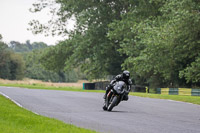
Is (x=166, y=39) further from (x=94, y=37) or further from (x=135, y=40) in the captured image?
(x=94, y=37)

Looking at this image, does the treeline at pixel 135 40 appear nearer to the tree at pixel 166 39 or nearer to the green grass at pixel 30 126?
the tree at pixel 166 39

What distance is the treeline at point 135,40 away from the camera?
36.2 m

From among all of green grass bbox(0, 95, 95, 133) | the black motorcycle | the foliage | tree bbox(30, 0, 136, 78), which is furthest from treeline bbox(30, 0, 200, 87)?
the foliage

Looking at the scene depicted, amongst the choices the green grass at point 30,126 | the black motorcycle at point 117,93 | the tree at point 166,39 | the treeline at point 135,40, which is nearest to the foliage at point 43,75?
the treeline at point 135,40

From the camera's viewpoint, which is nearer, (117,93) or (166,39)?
(117,93)

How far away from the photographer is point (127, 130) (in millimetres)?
10922

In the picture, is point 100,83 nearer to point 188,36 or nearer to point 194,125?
point 188,36

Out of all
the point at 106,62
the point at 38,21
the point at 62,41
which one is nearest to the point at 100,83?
the point at 106,62

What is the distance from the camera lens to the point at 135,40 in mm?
42469

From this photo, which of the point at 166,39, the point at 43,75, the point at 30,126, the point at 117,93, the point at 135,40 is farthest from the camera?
the point at 43,75

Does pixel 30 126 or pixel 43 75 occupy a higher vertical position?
pixel 43 75

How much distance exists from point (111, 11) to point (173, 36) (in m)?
15.4

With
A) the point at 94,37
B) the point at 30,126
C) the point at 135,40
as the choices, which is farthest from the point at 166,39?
the point at 30,126

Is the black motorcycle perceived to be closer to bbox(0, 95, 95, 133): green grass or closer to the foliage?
bbox(0, 95, 95, 133): green grass
